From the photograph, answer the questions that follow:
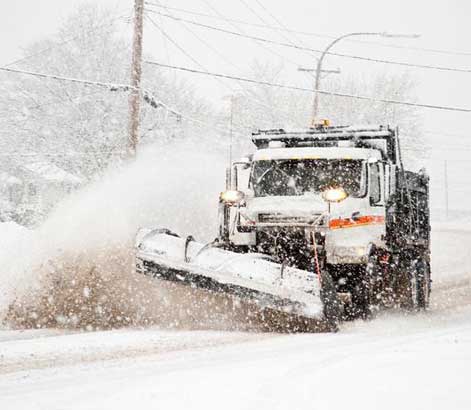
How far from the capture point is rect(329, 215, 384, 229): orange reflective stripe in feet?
27.6

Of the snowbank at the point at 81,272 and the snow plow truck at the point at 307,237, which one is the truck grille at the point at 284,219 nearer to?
the snow plow truck at the point at 307,237

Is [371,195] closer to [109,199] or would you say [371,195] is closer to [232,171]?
[232,171]

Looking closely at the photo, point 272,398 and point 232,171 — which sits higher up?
point 232,171

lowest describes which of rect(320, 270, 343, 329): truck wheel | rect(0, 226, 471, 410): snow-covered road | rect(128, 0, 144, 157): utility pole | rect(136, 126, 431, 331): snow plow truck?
rect(0, 226, 471, 410): snow-covered road

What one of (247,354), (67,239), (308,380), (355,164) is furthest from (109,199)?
(308,380)

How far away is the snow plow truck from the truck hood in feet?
0.05

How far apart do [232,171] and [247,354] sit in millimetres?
4105

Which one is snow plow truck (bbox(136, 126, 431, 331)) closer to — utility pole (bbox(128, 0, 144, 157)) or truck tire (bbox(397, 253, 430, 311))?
truck tire (bbox(397, 253, 430, 311))

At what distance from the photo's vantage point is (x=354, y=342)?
6688 mm

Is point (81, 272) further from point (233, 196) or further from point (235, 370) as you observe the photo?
point (235, 370)

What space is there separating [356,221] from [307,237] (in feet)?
2.49

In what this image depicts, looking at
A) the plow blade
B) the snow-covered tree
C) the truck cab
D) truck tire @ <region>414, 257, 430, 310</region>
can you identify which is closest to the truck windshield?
the truck cab

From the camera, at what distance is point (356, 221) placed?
8.63 metres

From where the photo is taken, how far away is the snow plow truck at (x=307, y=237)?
24.8 feet
